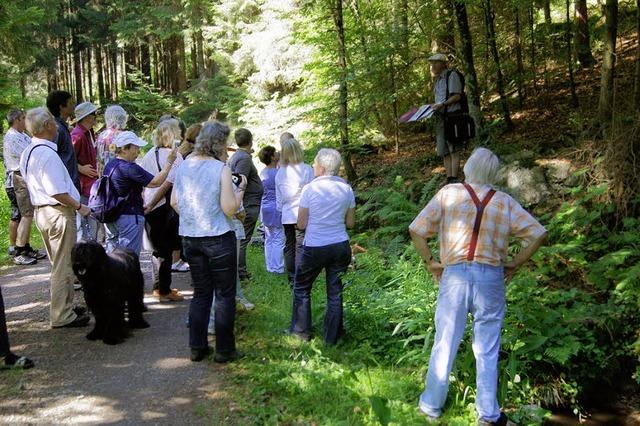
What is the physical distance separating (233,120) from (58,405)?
17.9 meters

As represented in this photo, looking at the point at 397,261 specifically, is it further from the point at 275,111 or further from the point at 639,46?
the point at 275,111

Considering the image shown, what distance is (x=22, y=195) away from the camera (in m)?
8.57

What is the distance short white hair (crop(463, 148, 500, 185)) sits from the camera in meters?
3.86

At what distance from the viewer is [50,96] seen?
6473 millimetres

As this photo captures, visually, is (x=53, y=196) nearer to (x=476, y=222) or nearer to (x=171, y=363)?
(x=171, y=363)

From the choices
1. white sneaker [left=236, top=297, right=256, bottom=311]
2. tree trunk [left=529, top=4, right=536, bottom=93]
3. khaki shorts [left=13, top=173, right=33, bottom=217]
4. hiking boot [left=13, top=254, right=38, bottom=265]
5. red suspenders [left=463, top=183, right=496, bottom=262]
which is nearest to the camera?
red suspenders [left=463, top=183, right=496, bottom=262]

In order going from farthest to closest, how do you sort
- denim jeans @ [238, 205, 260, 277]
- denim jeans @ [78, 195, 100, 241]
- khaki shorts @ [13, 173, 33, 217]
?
1. khaki shorts @ [13, 173, 33, 217]
2. denim jeans @ [238, 205, 260, 277]
3. denim jeans @ [78, 195, 100, 241]

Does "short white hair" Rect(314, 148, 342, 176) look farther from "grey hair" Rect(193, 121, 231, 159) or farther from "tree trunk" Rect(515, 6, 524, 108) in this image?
"tree trunk" Rect(515, 6, 524, 108)

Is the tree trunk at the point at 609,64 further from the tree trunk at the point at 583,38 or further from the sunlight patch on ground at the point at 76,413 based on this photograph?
the sunlight patch on ground at the point at 76,413

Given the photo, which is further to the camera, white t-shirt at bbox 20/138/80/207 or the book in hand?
the book in hand

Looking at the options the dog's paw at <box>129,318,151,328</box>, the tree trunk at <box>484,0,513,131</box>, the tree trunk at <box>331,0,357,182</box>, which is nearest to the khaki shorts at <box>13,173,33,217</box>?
the dog's paw at <box>129,318,151,328</box>

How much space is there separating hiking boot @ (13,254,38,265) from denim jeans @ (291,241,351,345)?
18.8 ft

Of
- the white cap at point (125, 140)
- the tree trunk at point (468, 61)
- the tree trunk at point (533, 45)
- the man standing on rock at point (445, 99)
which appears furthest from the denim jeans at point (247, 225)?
the tree trunk at point (533, 45)

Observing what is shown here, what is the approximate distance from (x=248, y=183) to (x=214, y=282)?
2.68 m
